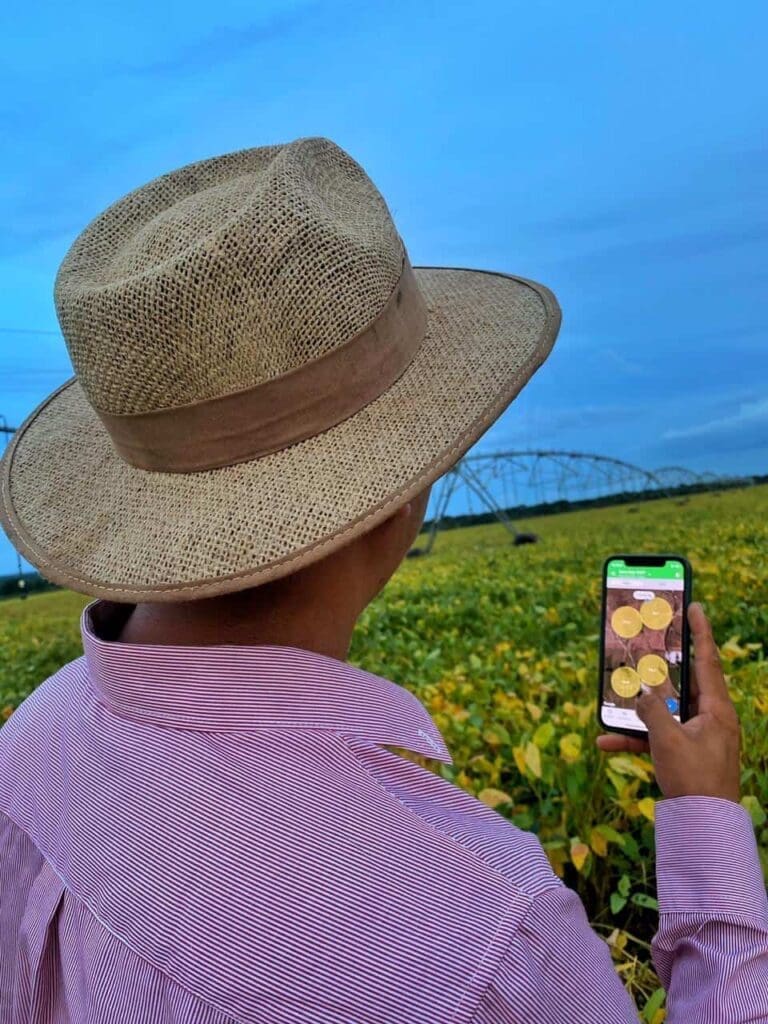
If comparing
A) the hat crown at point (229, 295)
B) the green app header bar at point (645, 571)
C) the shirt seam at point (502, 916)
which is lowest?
the shirt seam at point (502, 916)

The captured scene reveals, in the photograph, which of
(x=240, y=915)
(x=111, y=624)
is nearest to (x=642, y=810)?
(x=111, y=624)

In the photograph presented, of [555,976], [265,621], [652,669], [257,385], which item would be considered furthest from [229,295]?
[652,669]

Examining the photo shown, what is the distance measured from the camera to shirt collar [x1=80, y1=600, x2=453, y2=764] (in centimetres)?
84

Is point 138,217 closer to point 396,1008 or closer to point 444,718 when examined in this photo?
point 396,1008

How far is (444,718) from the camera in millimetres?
2096

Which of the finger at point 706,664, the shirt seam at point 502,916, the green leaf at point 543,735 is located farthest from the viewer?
the green leaf at point 543,735

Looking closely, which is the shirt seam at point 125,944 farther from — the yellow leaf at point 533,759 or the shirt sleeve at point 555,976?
the yellow leaf at point 533,759

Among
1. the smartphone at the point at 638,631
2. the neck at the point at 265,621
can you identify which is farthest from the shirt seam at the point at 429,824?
the smartphone at the point at 638,631

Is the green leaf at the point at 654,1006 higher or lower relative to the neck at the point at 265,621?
lower

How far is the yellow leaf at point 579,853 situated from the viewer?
1.65 metres

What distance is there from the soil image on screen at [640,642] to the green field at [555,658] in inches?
16.4

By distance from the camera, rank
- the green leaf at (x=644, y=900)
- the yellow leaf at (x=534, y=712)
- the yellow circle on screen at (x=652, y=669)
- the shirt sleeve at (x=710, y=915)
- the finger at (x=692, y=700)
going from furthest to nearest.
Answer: the yellow leaf at (x=534, y=712)
the green leaf at (x=644, y=900)
the yellow circle on screen at (x=652, y=669)
the finger at (x=692, y=700)
the shirt sleeve at (x=710, y=915)

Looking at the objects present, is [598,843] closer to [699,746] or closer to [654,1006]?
[654,1006]

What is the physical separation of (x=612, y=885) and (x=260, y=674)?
1180mm
